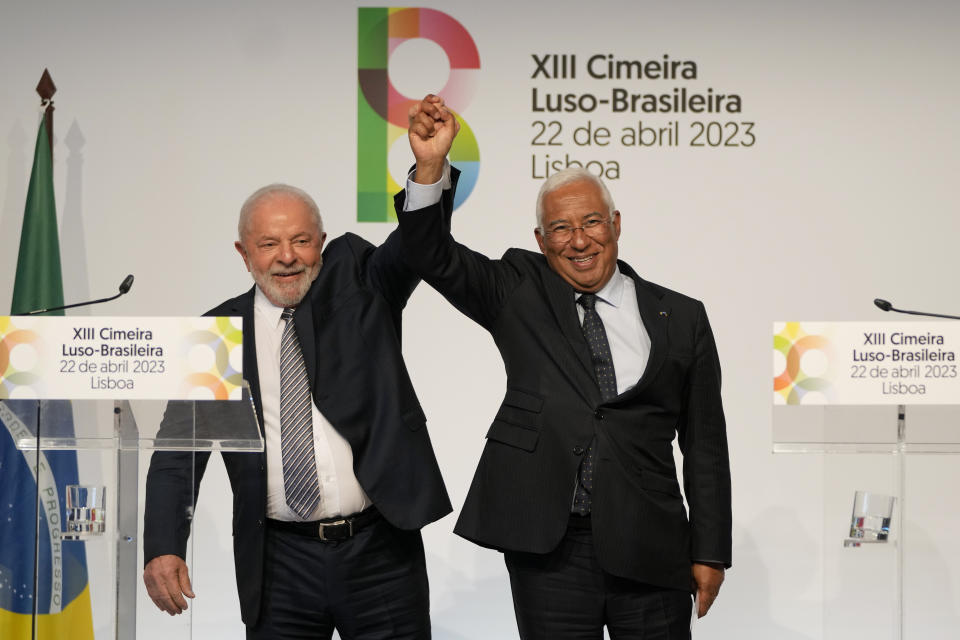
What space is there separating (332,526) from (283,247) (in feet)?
2.16

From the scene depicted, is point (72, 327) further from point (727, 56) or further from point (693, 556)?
point (727, 56)

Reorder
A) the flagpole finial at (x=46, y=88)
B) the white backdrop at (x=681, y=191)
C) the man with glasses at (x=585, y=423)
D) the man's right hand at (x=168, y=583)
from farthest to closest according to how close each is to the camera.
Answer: the white backdrop at (x=681, y=191)
the flagpole finial at (x=46, y=88)
the man with glasses at (x=585, y=423)
the man's right hand at (x=168, y=583)

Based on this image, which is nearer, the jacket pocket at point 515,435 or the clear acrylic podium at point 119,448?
the clear acrylic podium at point 119,448

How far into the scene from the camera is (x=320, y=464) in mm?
2586

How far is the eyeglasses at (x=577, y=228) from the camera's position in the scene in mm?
2670

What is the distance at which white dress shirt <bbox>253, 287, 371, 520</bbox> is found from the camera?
2.58 metres

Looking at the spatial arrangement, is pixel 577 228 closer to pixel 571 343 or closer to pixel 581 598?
pixel 571 343

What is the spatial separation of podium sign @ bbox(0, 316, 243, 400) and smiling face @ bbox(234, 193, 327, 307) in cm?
39

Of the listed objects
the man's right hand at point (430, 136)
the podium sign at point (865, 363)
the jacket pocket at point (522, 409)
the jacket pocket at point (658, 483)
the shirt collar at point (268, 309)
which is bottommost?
the jacket pocket at point (658, 483)

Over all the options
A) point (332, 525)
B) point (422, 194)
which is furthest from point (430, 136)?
point (332, 525)

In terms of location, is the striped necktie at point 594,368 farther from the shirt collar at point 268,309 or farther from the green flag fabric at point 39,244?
the green flag fabric at point 39,244

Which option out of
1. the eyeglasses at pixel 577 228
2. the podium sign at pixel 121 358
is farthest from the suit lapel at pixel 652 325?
the podium sign at pixel 121 358

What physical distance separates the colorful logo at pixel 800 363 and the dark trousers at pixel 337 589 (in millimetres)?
955

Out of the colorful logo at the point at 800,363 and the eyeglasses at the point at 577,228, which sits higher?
the eyeglasses at the point at 577,228
